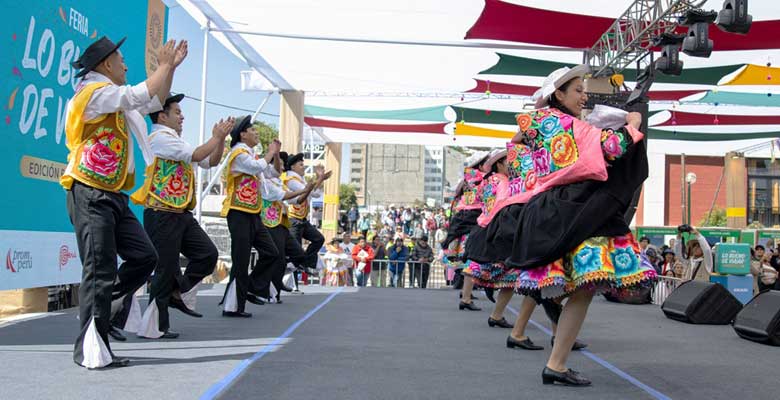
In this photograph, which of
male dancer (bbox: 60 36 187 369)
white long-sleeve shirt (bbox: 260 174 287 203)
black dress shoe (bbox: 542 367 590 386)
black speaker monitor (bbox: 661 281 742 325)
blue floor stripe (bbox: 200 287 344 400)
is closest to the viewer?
blue floor stripe (bbox: 200 287 344 400)

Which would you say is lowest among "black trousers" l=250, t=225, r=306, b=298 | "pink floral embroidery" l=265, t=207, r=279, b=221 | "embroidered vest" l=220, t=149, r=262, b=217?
"black trousers" l=250, t=225, r=306, b=298

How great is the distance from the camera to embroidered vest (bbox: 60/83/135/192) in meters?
4.14

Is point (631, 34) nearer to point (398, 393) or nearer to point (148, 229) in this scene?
point (148, 229)

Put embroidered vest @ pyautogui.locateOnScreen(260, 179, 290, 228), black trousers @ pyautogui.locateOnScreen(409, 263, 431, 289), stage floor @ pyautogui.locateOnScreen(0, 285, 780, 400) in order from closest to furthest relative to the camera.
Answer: stage floor @ pyautogui.locateOnScreen(0, 285, 780, 400)
embroidered vest @ pyautogui.locateOnScreen(260, 179, 290, 228)
black trousers @ pyautogui.locateOnScreen(409, 263, 431, 289)

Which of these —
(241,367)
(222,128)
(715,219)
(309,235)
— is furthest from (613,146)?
(715,219)

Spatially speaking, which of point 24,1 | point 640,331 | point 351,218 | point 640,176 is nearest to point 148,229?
point 24,1

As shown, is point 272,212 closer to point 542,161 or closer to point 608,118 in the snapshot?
point 542,161

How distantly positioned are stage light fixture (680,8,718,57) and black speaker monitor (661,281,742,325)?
3271mm

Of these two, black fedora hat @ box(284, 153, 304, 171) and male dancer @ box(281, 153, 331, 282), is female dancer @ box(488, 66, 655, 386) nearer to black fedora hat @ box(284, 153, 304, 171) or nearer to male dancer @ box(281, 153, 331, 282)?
male dancer @ box(281, 153, 331, 282)

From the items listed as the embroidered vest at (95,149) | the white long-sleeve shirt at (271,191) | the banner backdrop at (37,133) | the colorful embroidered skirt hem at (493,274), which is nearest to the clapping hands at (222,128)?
the embroidered vest at (95,149)

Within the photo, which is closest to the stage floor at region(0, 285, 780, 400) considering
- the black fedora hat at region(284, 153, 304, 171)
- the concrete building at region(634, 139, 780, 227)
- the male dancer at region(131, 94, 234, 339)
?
the male dancer at region(131, 94, 234, 339)

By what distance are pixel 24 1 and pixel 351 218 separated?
86.5 feet

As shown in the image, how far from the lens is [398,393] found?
3541 mm

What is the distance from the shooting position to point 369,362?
441 centimetres
